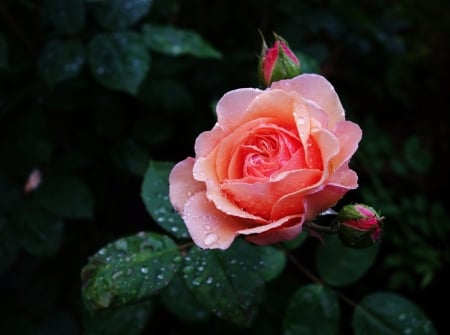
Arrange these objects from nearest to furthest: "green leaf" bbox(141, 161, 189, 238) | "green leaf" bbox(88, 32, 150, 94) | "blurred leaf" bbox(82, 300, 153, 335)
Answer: "green leaf" bbox(141, 161, 189, 238) < "blurred leaf" bbox(82, 300, 153, 335) < "green leaf" bbox(88, 32, 150, 94)

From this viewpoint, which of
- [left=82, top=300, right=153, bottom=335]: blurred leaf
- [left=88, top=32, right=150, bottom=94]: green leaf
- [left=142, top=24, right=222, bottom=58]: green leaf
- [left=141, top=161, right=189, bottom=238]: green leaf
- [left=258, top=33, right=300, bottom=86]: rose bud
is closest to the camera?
[left=258, top=33, right=300, bottom=86]: rose bud

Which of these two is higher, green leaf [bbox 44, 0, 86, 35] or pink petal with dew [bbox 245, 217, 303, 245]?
pink petal with dew [bbox 245, 217, 303, 245]

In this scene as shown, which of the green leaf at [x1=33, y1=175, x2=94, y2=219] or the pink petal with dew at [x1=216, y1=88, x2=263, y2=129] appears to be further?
the green leaf at [x1=33, y1=175, x2=94, y2=219]

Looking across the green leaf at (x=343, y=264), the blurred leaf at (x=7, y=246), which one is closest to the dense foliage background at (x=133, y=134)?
the blurred leaf at (x=7, y=246)

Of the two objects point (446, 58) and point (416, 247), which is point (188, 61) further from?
point (446, 58)

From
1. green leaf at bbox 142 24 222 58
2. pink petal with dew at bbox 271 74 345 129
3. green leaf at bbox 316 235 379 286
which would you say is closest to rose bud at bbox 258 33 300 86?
pink petal with dew at bbox 271 74 345 129

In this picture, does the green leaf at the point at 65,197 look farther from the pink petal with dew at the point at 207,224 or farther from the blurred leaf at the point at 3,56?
the pink petal with dew at the point at 207,224

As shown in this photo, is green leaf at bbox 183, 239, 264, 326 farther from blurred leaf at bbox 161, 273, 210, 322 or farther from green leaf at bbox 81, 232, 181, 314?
blurred leaf at bbox 161, 273, 210, 322
